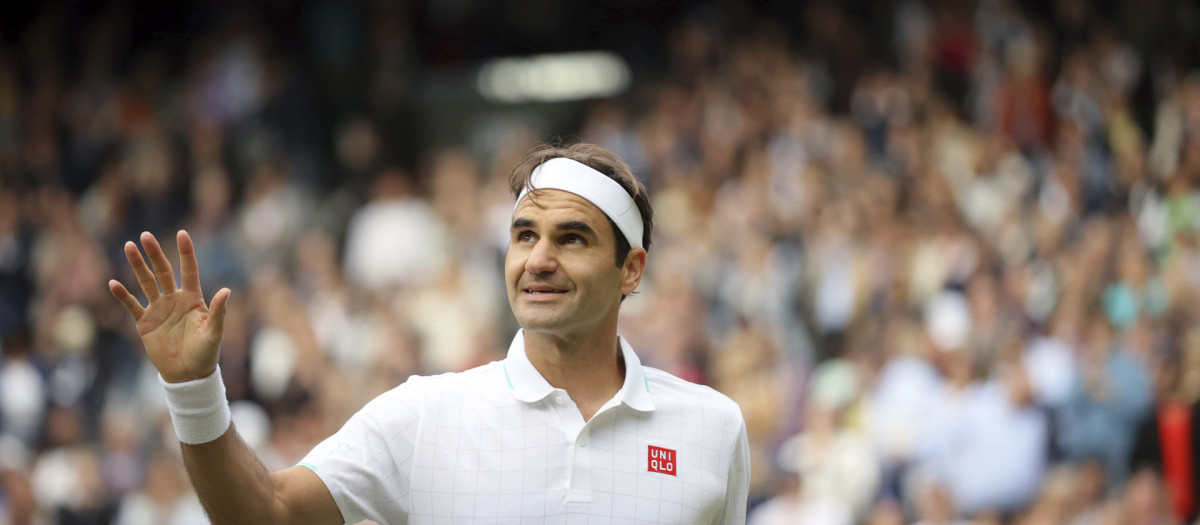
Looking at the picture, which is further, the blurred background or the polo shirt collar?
the blurred background

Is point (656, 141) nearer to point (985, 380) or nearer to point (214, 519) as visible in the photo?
point (985, 380)

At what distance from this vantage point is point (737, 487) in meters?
3.06

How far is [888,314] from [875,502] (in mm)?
1216

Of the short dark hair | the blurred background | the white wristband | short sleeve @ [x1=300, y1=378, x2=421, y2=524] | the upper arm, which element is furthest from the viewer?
the blurred background

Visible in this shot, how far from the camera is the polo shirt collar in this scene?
2898 mm

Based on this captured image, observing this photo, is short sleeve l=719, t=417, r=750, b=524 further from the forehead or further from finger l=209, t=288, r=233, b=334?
finger l=209, t=288, r=233, b=334

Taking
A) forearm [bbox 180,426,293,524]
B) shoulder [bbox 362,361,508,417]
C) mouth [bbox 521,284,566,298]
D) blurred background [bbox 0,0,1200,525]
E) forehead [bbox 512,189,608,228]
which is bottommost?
forearm [bbox 180,426,293,524]

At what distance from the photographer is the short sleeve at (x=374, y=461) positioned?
270 cm

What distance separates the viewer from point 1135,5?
9078 mm

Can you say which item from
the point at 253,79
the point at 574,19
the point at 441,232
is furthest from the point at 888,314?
the point at 253,79

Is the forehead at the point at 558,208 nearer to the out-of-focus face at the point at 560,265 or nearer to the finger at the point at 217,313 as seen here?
the out-of-focus face at the point at 560,265

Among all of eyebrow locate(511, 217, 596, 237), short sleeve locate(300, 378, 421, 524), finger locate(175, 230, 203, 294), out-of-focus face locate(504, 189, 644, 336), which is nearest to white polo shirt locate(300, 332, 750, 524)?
short sleeve locate(300, 378, 421, 524)

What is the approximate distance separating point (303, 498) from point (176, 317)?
424mm

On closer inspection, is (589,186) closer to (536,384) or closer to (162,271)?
(536,384)
